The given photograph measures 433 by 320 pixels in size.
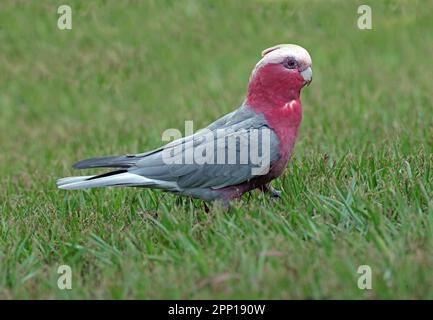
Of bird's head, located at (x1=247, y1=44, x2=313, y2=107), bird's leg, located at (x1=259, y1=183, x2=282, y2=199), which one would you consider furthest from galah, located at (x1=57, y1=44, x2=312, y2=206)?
bird's leg, located at (x1=259, y1=183, x2=282, y2=199)

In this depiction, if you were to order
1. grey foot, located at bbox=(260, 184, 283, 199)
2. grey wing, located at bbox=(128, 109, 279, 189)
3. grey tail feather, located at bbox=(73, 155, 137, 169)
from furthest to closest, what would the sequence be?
grey foot, located at bbox=(260, 184, 283, 199) < grey tail feather, located at bbox=(73, 155, 137, 169) < grey wing, located at bbox=(128, 109, 279, 189)

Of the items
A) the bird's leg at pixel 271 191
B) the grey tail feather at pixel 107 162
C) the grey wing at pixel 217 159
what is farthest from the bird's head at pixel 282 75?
the grey tail feather at pixel 107 162

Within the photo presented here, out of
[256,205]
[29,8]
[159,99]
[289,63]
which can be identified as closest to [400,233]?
[256,205]

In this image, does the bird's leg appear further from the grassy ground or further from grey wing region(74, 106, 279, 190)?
grey wing region(74, 106, 279, 190)

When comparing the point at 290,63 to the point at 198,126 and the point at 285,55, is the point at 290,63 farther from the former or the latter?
the point at 198,126

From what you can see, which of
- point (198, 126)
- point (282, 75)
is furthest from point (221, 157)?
point (198, 126)

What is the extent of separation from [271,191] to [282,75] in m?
0.72

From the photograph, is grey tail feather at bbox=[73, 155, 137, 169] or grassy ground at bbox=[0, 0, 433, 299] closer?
grassy ground at bbox=[0, 0, 433, 299]

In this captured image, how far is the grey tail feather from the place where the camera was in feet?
15.9

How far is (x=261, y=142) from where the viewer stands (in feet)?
15.5

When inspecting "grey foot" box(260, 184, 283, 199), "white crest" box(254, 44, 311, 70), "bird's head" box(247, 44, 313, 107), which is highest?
"white crest" box(254, 44, 311, 70)

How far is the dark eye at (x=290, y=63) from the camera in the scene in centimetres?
479

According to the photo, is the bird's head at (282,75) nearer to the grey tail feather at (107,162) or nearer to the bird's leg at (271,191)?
the bird's leg at (271,191)

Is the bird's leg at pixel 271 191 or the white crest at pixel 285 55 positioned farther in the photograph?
the bird's leg at pixel 271 191
